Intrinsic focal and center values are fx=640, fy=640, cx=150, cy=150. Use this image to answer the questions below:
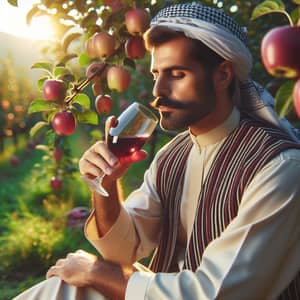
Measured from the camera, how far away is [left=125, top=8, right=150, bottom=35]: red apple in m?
2.38

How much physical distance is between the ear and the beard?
53mm

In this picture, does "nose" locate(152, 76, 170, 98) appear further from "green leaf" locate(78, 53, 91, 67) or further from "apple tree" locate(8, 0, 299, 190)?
"green leaf" locate(78, 53, 91, 67)

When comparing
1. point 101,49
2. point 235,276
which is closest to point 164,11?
point 101,49

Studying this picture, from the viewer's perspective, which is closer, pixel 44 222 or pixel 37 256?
pixel 37 256

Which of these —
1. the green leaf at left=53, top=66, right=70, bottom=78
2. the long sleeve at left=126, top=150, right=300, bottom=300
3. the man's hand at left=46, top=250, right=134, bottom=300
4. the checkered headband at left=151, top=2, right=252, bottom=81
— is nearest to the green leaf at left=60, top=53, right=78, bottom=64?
the green leaf at left=53, top=66, right=70, bottom=78

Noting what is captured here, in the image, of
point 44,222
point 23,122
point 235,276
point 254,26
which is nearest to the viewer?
point 235,276

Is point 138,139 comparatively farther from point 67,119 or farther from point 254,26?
point 254,26

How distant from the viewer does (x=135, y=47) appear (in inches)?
97.7

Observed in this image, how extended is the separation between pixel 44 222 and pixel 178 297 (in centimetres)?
369

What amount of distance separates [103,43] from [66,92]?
9.4 inches

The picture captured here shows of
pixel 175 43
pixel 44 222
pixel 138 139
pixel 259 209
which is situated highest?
pixel 175 43

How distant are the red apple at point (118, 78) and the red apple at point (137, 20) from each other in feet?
0.57

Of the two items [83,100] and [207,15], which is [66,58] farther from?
[207,15]

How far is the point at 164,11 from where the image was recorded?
84.5 inches
